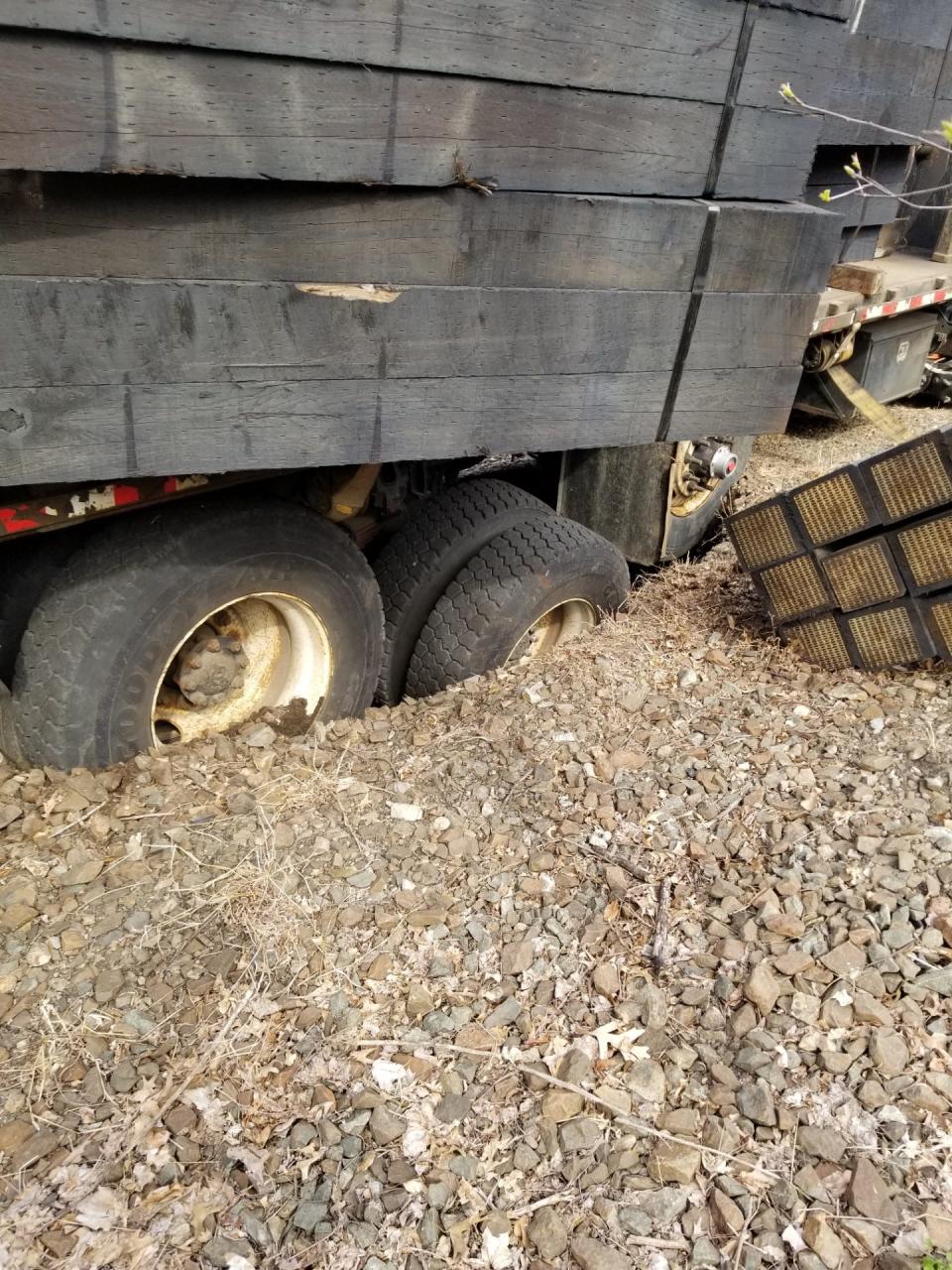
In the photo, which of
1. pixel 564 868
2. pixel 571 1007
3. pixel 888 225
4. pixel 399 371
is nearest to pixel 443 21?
pixel 399 371

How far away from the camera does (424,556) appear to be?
462 centimetres

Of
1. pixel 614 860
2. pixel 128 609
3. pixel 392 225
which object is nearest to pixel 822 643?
pixel 614 860

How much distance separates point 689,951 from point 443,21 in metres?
2.68

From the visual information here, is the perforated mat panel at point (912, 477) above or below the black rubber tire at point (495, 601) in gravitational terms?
above

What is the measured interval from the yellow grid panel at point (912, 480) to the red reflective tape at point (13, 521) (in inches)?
127

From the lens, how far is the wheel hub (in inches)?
146

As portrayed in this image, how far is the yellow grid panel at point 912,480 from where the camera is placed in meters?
3.83

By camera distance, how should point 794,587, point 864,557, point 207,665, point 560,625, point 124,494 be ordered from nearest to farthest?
point 124,494, point 207,665, point 864,557, point 794,587, point 560,625

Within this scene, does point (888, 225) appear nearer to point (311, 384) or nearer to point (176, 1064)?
point (311, 384)

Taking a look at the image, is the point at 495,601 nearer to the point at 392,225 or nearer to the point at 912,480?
the point at 912,480

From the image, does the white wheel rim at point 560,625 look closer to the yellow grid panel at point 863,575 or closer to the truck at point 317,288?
the truck at point 317,288

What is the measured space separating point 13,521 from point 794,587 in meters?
3.18

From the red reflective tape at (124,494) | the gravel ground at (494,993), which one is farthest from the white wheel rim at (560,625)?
the red reflective tape at (124,494)

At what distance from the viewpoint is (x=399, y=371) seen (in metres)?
2.98
